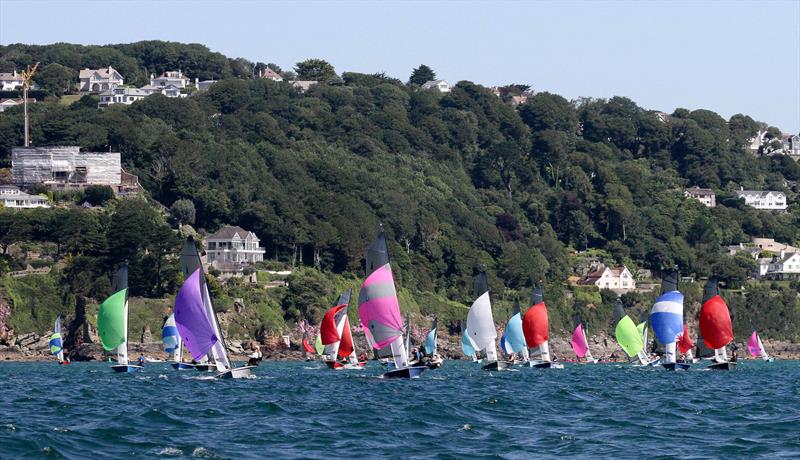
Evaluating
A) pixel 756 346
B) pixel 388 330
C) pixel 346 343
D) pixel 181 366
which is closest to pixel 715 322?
pixel 346 343

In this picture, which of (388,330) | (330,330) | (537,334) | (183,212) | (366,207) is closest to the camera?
(388,330)

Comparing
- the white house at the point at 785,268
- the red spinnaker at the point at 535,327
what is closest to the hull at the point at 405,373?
the red spinnaker at the point at 535,327

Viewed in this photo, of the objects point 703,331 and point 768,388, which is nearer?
point 768,388

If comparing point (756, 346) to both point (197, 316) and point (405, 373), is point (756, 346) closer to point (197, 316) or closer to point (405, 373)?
point (405, 373)

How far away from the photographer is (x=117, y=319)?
75.2m

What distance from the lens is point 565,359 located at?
134 metres

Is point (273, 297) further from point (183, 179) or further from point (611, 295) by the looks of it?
point (611, 295)

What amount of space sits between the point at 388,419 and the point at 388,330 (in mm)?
14098

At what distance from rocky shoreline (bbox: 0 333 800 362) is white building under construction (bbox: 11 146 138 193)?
3064 centimetres

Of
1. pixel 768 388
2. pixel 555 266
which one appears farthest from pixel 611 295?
pixel 768 388

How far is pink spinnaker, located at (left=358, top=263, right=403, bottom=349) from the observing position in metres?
57.5

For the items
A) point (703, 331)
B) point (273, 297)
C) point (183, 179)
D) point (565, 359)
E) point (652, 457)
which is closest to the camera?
point (652, 457)

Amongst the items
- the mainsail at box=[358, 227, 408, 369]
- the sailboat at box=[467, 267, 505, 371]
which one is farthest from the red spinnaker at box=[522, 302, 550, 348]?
the mainsail at box=[358, 227, 408, 369]

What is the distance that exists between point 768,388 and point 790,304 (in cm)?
10071
